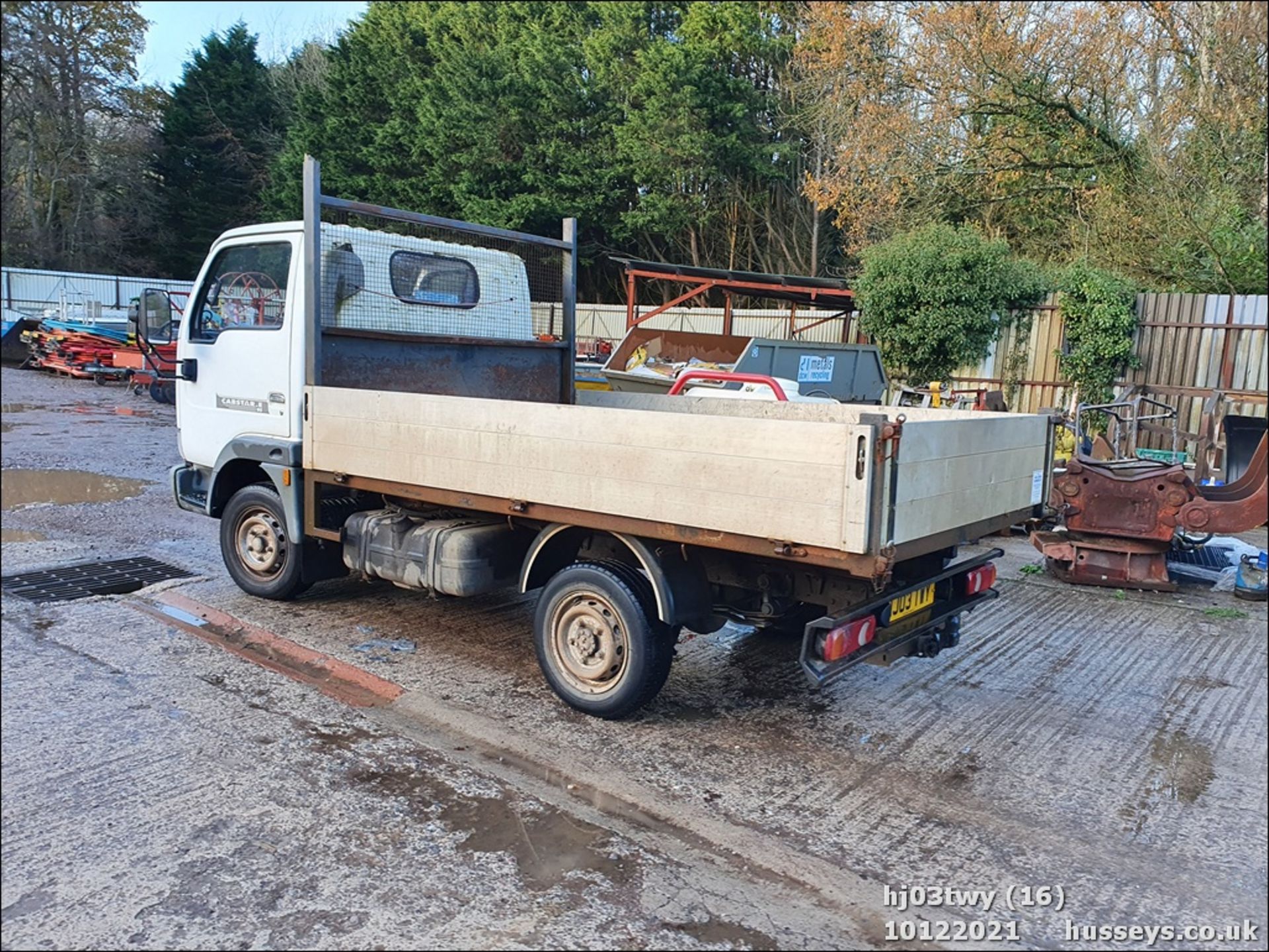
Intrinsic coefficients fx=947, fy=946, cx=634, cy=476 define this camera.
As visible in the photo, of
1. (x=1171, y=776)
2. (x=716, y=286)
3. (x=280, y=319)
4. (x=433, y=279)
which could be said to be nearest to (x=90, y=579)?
(x=280, y=319)

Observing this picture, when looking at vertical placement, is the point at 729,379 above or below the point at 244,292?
below

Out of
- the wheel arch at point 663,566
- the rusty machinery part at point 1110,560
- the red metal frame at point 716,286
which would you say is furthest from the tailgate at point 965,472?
the red metal frame at point 716,286

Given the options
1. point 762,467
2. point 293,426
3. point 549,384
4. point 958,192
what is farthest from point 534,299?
point 958,192

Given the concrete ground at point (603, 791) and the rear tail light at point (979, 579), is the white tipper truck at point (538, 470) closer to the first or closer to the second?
the rear tail light at point (979, 579)

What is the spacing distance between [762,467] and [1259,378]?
1.91 meters

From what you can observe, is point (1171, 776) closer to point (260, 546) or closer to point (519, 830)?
point (519, 830)

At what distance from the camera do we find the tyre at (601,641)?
177 inches

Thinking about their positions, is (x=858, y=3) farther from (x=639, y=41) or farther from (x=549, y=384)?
(x=549, y=384)

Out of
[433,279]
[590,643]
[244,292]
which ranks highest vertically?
[433,279]

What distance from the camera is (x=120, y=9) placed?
2816 mm

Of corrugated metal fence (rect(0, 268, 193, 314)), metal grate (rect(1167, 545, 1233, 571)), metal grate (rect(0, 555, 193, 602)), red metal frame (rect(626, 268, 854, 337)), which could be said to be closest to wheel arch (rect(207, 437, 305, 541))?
metal grate (rect(0, 555, 193, 602))

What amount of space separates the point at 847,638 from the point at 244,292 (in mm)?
4646

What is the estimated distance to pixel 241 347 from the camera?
6293 millimetres

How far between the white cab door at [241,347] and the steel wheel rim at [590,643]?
231 cm
